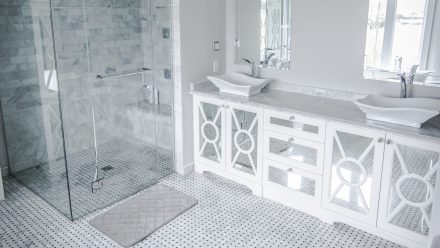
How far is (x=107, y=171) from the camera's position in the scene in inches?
140

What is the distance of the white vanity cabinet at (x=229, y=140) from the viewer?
10.7 ft

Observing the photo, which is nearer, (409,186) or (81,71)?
(409,186)

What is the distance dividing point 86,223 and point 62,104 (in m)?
0.96

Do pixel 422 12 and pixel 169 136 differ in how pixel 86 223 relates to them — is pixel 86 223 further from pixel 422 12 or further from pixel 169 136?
pixel 422 12

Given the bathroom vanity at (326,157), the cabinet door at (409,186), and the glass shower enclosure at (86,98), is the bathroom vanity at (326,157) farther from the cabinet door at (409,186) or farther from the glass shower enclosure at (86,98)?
the glass shower enclosure at (86,98)

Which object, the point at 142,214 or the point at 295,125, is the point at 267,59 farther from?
the point at 142,214

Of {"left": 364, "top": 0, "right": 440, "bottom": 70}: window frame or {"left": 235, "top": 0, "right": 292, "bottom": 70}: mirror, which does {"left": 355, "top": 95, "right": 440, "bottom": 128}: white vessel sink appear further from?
{"left": 235, "top": 0, "right": 292, "bottom": 70}: mirror

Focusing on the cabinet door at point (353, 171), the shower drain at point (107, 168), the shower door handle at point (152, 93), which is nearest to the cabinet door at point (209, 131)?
the shower door handle at point (152, 93)

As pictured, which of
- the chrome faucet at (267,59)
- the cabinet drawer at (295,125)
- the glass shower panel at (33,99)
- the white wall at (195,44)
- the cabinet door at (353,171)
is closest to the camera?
the cabinet door at (353,171)

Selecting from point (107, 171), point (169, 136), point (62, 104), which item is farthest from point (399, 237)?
point (62, 104)

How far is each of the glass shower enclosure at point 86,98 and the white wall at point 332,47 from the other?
111 centimetres

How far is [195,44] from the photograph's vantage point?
3.58 m

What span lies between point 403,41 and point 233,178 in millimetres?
1705

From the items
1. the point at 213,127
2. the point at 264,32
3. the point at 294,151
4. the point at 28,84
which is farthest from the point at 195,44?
the point at 28,84
